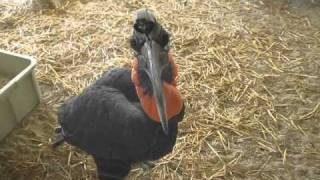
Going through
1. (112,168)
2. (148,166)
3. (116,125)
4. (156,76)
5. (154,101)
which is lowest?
(148,166)

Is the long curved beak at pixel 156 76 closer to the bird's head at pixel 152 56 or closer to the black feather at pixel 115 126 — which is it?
the bird's head at pixel 152 56

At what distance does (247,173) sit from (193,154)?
28cm

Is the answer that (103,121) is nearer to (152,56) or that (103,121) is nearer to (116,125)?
(116,125)

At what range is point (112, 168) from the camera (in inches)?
71.2

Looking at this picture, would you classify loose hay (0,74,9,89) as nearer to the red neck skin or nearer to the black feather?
the black feather

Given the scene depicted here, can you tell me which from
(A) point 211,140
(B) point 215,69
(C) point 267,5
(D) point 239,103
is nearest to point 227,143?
(A) point 211,140

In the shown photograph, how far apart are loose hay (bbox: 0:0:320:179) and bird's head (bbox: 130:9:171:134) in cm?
65

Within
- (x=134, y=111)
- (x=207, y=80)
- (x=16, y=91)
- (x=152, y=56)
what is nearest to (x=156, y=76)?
(x=152, y=56)

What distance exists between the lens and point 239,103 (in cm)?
247

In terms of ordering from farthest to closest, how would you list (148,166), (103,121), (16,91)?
1. (16,91)
2. (148,166)
3. (103,121)

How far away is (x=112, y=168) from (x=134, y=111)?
0.28 m

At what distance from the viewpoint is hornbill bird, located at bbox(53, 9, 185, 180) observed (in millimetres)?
1536

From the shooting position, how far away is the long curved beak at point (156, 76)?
1.46m

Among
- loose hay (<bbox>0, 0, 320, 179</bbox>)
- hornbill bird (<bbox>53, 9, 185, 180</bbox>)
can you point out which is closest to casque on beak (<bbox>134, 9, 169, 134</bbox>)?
hornbill bird (<bbox>53, 9, 185, 180</bbox>)
